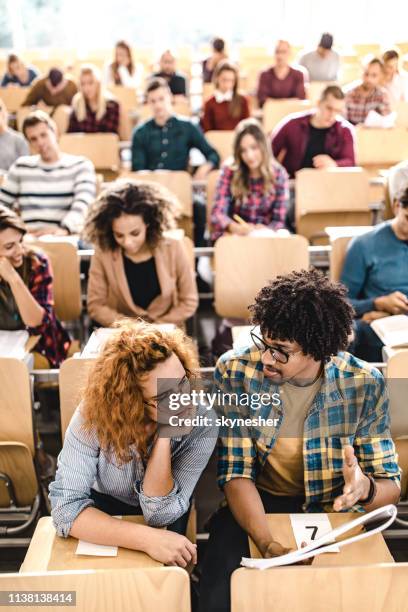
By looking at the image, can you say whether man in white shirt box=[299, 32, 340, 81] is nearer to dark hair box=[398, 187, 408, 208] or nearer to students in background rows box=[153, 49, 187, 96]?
students in background rows box=[153, 49, 187, 96]

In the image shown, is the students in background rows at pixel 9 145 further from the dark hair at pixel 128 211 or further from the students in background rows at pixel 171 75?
the students in background rows at pixel 171 75

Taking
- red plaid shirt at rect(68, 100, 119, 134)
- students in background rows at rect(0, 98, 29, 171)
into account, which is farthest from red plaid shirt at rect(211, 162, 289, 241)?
red plaid shirt at rect(68, 100, 119, 134)

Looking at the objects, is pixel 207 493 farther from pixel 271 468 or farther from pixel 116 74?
pixel 116 74

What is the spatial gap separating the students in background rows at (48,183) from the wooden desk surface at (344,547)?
249 centimetres

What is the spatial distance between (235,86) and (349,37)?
5554 millimetres

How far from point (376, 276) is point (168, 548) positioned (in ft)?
5.24

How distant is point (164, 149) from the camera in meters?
4.88

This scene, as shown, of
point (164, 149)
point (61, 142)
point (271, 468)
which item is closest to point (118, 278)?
point (271, 468)

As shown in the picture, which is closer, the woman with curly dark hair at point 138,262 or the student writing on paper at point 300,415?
the student writing on paper at point 300,415

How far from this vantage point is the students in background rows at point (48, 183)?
3.96 metres

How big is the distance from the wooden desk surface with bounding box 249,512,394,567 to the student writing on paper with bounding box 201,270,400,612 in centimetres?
5

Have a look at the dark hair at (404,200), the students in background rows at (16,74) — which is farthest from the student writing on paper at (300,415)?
the students in background rows at (16,74)

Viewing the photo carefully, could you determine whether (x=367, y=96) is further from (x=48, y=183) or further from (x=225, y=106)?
(x=48, y=183)

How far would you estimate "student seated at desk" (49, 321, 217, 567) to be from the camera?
68.6 inches
